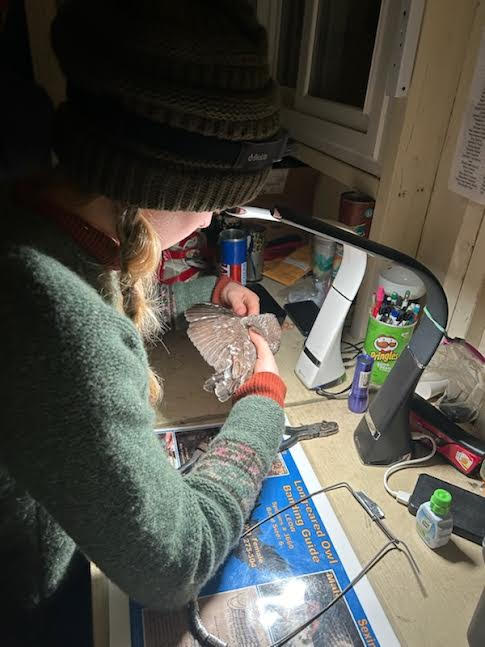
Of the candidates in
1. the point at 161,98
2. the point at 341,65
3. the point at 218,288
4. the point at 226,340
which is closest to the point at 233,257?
the point at 218,288

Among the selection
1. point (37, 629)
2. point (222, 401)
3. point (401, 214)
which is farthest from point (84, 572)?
point (401, 214)

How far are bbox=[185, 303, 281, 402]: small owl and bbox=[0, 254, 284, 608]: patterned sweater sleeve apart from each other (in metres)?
0.34

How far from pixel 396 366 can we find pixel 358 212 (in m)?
0.41

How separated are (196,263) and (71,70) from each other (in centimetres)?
78

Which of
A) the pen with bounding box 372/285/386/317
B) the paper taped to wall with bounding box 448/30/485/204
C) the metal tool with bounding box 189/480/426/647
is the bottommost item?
the metal tool with bounding box 189/480/426/647

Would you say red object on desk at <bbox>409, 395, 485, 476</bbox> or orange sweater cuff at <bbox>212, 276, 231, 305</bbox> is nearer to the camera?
red object on desk at <bbox>409, 395, 485, 476</bbox>

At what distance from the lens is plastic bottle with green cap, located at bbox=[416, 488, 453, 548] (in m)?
0.65

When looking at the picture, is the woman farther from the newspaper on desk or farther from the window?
the window

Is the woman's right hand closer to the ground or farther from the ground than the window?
closer to the ground

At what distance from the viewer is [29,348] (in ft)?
1.33

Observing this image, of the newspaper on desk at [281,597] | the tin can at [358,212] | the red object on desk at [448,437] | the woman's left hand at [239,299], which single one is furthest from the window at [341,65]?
the newspaper on desk at [281,597]

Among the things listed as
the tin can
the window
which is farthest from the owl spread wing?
the window

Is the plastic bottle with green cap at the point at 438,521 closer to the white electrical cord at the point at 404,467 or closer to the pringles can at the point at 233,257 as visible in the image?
the white electrical cord at the point at 404,467

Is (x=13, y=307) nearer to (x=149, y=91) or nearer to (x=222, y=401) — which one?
(x=149, y=91)
